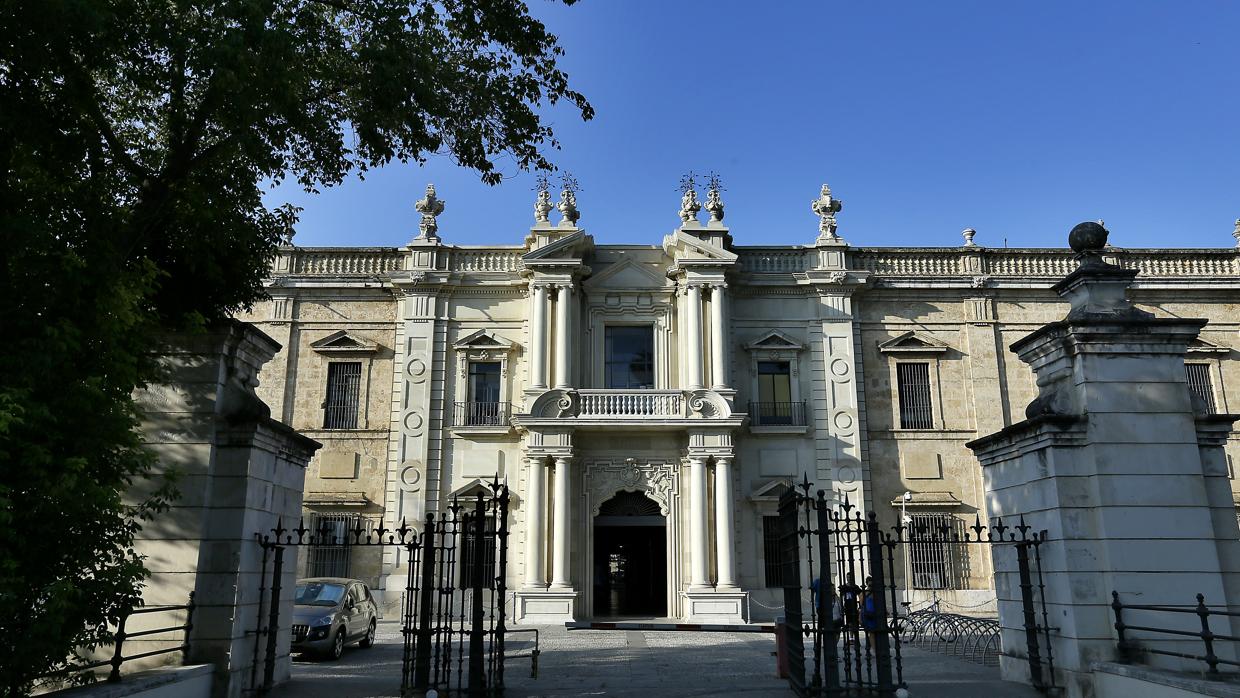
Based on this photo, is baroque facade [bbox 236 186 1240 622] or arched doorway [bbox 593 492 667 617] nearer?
baroque facade [bbox 236 186 1240 622]

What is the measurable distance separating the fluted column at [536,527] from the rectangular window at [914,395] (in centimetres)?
1046

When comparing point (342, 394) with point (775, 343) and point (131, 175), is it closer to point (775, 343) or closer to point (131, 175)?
point (775, 343)

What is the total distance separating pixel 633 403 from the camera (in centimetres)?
2400

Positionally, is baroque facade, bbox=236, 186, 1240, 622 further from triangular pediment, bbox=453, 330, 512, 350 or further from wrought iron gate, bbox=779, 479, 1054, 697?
wrought iron gate, bbox=779, 479, 1054, 697

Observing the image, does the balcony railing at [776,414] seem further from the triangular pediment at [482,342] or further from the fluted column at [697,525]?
the triangular pediment at [482,342]

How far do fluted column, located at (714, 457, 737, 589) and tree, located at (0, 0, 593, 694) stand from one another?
1367 cm

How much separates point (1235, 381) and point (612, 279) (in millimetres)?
18184

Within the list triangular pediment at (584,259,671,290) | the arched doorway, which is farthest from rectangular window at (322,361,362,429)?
the arched doorway

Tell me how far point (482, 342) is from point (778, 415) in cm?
873

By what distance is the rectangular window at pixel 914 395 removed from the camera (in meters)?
25.4

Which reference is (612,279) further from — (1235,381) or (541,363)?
(1235,381)

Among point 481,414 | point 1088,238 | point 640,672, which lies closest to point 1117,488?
point 1088,238

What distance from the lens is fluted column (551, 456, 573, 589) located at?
2262 cm

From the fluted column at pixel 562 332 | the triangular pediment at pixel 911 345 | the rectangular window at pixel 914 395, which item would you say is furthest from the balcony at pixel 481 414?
the rectangular window at pixel 914 395
